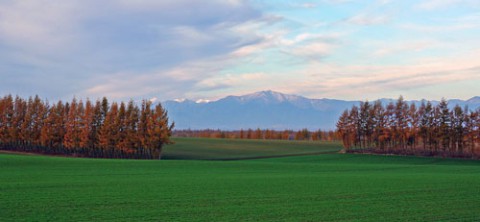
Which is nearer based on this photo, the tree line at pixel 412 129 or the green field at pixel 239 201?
the green field at pixel 239 201

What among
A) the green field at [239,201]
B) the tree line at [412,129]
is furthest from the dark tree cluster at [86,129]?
the green field at [239,201]

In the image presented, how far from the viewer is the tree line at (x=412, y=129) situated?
80875 millimetres

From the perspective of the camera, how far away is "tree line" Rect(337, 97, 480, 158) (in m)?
80.9

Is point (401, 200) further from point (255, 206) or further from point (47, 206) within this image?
point (47, 206)

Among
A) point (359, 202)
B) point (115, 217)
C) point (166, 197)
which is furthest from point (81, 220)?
point (359, 202)

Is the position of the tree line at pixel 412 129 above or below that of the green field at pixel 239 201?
above

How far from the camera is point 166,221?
15.6 metres

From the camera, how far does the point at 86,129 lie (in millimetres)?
87312

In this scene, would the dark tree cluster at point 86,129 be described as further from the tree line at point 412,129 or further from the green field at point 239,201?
the green field at point 239,201

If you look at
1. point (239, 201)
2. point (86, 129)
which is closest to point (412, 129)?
point (86, 129)

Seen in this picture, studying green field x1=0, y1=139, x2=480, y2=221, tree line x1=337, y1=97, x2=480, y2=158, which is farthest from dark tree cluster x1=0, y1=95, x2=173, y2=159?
green field x1=0, y1=139, x2=480, y2=221

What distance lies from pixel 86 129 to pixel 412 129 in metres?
62.0

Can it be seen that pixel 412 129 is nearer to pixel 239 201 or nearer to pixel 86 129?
pixel 86 129

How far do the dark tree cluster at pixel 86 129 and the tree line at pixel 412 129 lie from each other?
135ft
